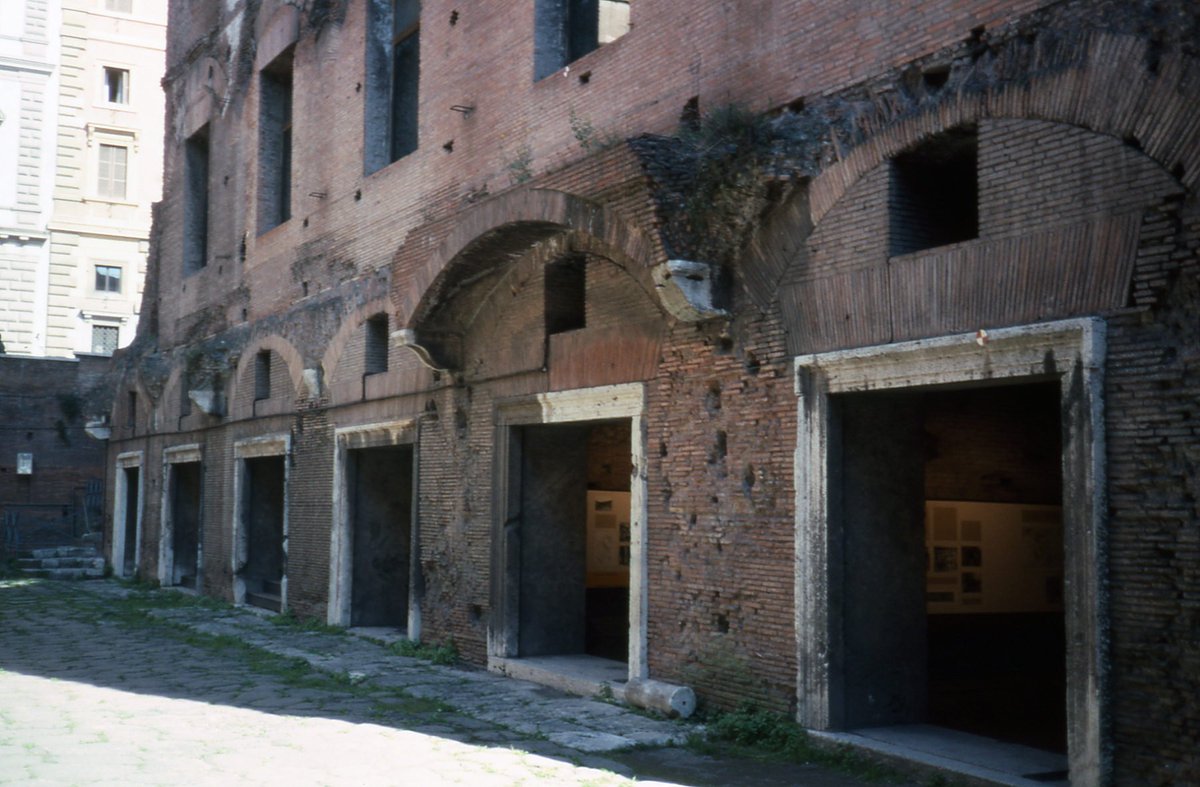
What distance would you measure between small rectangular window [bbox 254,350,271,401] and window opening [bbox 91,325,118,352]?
21.0 metres

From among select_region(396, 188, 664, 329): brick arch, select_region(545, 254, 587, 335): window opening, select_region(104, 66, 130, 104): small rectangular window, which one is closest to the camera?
select_region(396, 188, 664, 329): brick arch

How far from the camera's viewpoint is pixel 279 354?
50.8 feet

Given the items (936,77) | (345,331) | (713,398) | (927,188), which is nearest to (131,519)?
(345,331)

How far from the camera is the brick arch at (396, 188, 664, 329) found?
841cm

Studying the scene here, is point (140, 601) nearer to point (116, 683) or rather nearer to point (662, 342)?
point (116, 683)

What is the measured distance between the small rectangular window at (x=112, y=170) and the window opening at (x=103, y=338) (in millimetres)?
3893

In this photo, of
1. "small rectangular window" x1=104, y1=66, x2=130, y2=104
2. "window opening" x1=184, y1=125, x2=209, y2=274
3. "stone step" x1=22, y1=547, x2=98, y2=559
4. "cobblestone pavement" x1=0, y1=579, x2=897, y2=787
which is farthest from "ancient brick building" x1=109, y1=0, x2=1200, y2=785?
"small rectangular window" x1=104, y1=66, x2=130, y2=104

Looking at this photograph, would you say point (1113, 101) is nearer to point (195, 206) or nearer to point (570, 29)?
point (570, 29)

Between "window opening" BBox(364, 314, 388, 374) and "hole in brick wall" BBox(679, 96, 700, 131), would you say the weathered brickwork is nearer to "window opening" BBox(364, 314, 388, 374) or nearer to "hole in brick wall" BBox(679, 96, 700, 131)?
"window opening" BBox(364, 314, 388, 374)

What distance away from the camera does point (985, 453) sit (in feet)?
33.4

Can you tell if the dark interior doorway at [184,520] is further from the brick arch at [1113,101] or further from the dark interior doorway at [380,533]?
the brick arch at [1113,101]

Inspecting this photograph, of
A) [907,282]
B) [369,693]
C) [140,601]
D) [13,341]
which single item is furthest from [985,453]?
[13,341]

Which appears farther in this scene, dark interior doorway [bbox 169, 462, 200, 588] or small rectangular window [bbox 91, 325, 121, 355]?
small rectangular window [bbox 91, 325, 121, 355]

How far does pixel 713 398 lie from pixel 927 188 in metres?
1.94
